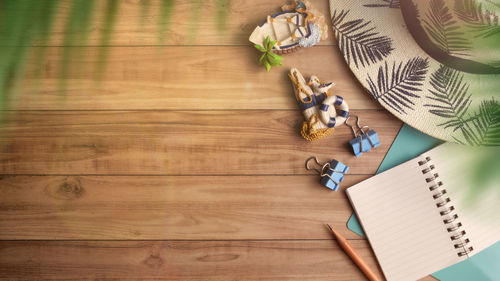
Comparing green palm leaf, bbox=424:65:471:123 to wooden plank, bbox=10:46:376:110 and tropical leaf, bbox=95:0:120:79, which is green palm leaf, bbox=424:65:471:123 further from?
tropical leaf, bbox=95:0:120:79

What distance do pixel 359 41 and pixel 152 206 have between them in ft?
1.71

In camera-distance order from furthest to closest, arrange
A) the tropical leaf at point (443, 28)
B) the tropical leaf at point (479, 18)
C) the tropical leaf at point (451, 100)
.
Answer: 1. the tropical leaf at point (451, 100)
2. the tropical leaf at point (443, 28)
3. the tropical leaf at point (479, 18)

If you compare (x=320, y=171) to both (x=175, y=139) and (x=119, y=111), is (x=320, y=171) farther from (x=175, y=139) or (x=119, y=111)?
(x=119, y=111)

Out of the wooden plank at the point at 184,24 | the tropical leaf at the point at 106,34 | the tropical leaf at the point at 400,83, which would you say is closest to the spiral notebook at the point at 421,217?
the tropical leaf at the point at 400,83

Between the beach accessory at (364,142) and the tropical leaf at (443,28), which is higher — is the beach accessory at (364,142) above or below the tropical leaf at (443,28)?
below

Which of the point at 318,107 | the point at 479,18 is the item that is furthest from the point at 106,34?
the point at 479,18

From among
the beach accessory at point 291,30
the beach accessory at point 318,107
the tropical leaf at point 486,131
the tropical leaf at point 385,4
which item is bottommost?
the beach accessory at point 318,107

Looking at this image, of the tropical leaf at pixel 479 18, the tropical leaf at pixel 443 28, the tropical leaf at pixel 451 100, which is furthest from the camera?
the tropical leaf at pixel 451 100

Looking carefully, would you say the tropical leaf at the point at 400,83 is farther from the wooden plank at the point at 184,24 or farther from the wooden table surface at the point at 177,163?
the wooden plank at the point at 184,24

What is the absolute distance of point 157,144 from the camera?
77 centimetres

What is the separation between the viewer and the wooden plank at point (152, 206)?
0.76 metres

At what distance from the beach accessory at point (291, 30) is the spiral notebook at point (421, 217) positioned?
0.30 meters

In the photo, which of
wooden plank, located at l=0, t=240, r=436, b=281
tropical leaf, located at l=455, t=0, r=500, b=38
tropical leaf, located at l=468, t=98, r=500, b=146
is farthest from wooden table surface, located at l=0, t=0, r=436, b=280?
tropical leaf, located at l=455, t=0, r=500, b=38

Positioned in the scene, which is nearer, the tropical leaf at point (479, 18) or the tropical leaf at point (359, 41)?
the tropical leaf at point (479, 18)
